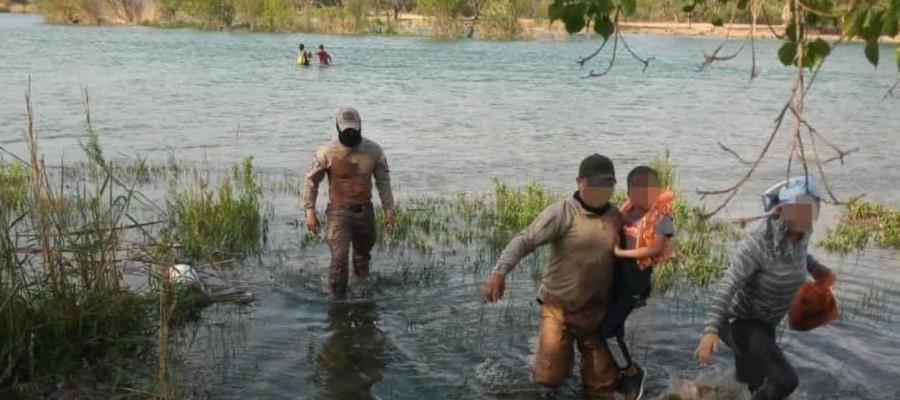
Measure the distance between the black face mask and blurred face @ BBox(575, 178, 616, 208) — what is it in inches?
110

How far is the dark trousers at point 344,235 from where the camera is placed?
8.41 metres

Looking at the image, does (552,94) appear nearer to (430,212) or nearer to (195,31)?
(430,212)

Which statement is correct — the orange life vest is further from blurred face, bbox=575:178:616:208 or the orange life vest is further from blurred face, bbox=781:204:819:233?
blurred face, bbox=781:204:819:233

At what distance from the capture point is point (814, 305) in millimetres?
5523

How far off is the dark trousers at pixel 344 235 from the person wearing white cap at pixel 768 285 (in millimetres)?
3689

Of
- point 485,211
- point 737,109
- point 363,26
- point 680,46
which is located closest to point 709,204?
point 485,211

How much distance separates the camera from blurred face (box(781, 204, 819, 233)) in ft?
17.0

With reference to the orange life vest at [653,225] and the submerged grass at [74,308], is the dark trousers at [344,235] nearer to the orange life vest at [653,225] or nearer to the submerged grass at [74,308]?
the submerged grass at [74,308]

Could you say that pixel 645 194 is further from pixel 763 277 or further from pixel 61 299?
pixel 61 299

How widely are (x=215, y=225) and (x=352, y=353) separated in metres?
3.61

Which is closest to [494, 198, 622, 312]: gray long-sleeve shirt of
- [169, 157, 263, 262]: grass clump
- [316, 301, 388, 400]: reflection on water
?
[316, 301, 388, 400]: reflection on water

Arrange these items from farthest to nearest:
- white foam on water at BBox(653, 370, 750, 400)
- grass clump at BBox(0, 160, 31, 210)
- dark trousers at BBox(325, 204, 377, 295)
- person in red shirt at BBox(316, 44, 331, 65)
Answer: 1. person in red shirt at BBox(316, 44, 331, 65)
2. grass clump at BBox(0, 160, 31, 210)
3. dark trousers at BBox(325, 204, 377, 295)
4. white foam on water at BBox(653, 370, 750, 400)

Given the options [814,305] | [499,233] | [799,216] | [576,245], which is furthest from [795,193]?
[499,233]

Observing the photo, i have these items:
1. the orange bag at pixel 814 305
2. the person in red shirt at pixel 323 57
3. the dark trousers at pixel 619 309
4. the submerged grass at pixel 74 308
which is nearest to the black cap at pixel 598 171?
the dark trousers at pixel 619 309
